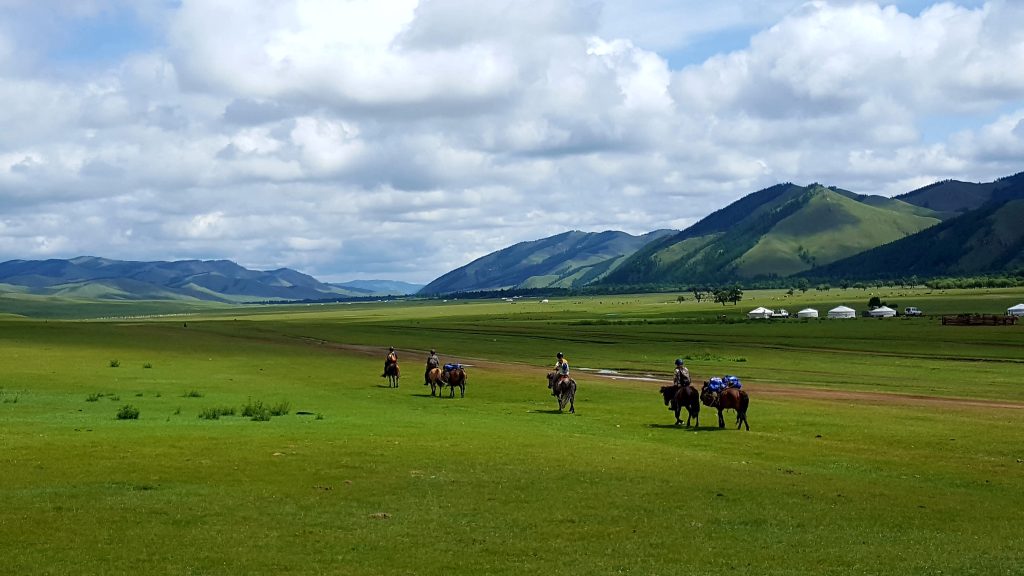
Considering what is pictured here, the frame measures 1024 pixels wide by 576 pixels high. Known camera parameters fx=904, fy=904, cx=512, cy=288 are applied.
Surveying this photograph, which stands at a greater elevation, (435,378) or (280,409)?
(435,378)


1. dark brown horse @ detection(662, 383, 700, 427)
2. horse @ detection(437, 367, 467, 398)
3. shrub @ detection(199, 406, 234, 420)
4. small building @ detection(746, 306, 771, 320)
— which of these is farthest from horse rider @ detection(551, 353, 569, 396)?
small building @ detection(746, 306, 771, 320)

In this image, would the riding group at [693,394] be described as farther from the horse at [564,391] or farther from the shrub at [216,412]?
the shrub at [216,412]

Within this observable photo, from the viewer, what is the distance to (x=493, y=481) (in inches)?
891

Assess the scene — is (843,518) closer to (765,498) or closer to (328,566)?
(765,498)

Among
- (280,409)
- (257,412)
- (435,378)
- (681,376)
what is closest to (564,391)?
(681,376)

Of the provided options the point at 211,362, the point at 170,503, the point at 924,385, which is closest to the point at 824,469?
the point at 170,503

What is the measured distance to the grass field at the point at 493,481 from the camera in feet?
52.8

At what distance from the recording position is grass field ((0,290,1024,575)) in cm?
1609

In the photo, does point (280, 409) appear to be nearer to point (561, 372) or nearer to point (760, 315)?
point (561, 372)

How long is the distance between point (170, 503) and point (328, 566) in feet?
19.7

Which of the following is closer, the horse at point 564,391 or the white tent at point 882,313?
the horse at point 564,391

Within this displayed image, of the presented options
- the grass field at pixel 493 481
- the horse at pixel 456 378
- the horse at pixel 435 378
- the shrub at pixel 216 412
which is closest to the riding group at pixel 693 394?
the grass field at pixel 493 481

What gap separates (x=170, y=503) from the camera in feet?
63.7

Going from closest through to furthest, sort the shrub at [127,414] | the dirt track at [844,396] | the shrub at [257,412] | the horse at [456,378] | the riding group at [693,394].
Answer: the shrub at [127,414], the riding group at [693,394], the shrub at [257,412], the dirt track at [844,396], the horse at [456,378]
